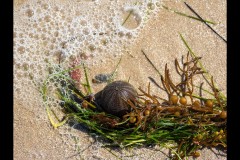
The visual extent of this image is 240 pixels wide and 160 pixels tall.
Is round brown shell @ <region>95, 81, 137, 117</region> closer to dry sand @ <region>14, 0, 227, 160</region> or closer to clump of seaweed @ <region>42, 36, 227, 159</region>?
clump of seaweed @ <region>42, 36, 227, 159</region>

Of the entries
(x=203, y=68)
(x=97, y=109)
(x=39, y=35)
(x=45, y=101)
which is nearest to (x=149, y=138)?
(x=97, y=109)

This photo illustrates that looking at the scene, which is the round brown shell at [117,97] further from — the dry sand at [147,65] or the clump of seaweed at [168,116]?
the dry sand at [147,65]

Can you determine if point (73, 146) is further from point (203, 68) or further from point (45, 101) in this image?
point (203, 68)

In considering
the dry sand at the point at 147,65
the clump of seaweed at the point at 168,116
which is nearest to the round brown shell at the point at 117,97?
the clump of seaweed at the point at 168,116

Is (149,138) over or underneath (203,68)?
underneath

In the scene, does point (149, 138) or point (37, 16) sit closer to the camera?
point (149, 138)
